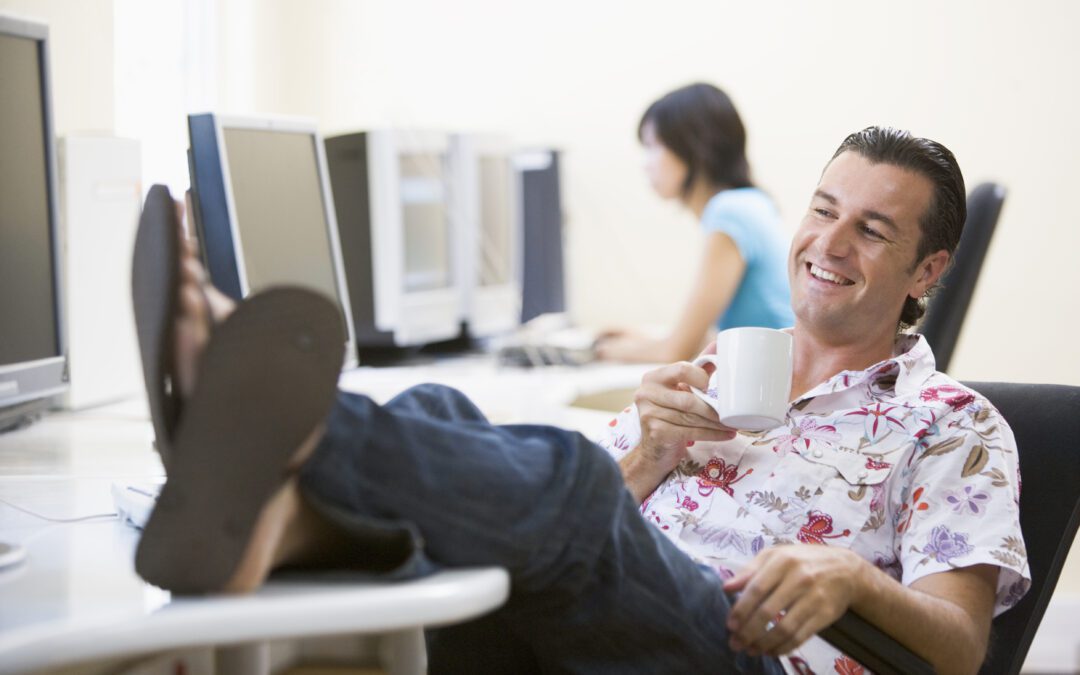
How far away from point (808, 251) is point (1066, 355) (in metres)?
2.04

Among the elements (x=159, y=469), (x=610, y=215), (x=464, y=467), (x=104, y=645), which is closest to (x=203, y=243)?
(x=159, y=469)

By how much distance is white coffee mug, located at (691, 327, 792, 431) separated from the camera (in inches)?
48.4

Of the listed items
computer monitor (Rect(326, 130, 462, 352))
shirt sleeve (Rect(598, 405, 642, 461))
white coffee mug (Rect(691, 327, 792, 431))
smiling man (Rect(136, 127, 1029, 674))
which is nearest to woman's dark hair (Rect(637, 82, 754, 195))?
computer monitor (Rect(326, 130, 462, 352))

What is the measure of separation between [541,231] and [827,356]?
6.39ft

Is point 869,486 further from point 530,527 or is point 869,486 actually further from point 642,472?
point 530,527

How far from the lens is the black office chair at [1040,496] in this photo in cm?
134

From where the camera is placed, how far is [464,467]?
3.12ft

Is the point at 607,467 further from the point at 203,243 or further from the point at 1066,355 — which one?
the point at 1066,355

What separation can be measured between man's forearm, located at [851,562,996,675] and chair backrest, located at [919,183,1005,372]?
1108 mm

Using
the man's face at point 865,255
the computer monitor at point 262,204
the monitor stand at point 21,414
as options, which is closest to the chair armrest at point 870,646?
the man's face at point 865,255

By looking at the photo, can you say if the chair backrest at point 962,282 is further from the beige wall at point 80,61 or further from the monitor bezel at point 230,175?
the beige wall at point 80,61

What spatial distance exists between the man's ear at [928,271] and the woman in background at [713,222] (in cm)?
124

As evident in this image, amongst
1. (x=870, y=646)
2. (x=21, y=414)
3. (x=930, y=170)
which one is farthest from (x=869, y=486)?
(x=21, y=414)

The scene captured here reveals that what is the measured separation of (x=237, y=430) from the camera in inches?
32.8
